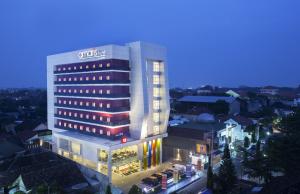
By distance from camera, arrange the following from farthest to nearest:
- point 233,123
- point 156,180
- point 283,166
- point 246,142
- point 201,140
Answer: point 233,123 < point 246,142 < point 201,140 < point 156,180 < point 283,166

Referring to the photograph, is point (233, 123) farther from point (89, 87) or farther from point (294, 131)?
point (89, 87)

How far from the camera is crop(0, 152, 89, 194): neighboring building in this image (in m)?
38.2

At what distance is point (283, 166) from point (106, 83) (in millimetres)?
34788

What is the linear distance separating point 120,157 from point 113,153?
5.61 feet

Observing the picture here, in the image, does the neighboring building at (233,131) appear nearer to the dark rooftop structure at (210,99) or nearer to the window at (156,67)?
the window at (156,67)

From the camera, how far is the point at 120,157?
167 ft

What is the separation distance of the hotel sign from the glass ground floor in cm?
1873

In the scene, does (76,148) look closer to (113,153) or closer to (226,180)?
(113,153)

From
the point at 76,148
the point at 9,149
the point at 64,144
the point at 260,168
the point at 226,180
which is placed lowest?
the point at 226,180

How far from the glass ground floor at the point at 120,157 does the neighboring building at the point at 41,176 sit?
6.33m

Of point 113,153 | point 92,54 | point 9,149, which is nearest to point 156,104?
point 113,153

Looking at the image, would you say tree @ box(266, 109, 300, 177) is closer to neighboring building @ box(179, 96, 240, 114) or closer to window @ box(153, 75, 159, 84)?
window @ box(153, 75, 159, 84)

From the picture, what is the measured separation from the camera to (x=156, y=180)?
45.6 metres

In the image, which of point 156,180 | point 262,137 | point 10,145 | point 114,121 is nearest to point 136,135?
point 114,121
